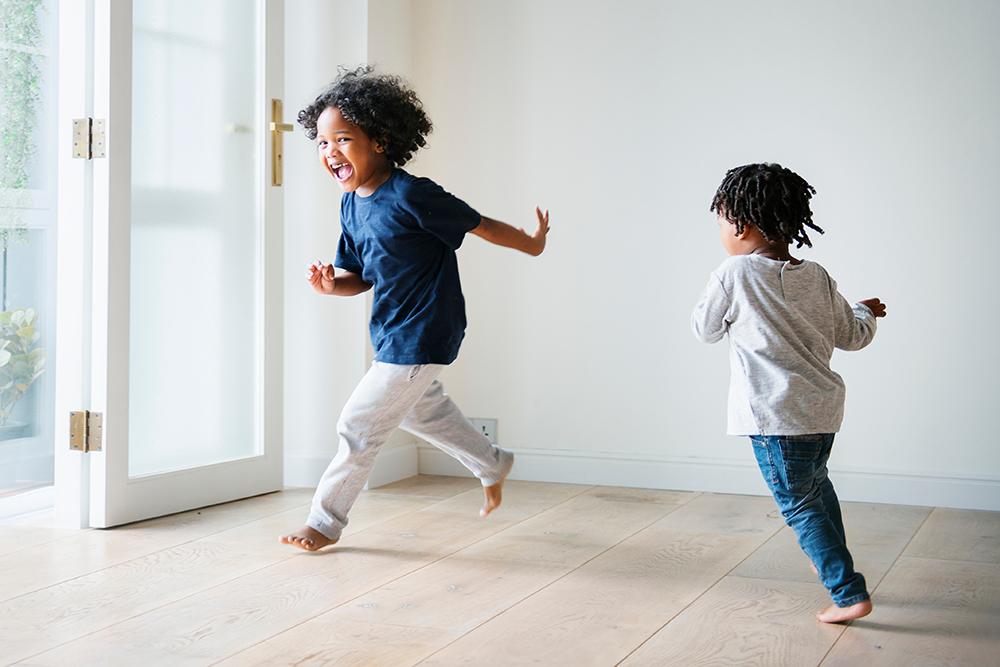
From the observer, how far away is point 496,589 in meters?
2.15

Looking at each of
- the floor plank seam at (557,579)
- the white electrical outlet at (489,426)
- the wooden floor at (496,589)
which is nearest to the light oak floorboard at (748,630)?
the wooden floor at (496,589)

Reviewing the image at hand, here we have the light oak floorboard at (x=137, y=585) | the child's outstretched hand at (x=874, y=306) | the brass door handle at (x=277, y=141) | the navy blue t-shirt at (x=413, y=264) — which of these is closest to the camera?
the light oak floorboard at (x=137, y=585)

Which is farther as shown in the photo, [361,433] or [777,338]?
[361,433]

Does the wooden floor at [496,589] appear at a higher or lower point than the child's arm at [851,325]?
lower

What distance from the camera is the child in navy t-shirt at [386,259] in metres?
2.39

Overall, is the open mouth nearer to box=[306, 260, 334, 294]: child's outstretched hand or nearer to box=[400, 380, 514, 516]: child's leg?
box=[306, 260, 334, 294]: child's outstretched hand

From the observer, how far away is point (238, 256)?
3.08m

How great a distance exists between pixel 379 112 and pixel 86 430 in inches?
40.6

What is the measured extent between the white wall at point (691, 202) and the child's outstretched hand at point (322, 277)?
1101 millimetres

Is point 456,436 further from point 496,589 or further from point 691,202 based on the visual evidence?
point 691,202

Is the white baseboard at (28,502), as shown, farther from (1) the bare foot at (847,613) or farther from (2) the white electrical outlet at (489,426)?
(1) the bare foot at (847,613)

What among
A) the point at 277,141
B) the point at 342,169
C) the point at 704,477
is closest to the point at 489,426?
the point at 704,477

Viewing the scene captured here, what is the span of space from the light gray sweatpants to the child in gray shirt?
681 mm

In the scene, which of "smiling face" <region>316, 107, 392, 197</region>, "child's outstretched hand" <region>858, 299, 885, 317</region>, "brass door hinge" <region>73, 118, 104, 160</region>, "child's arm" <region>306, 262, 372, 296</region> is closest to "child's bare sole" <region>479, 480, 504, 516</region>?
"child's arm" <region>306, 262, 372, 296</region>
